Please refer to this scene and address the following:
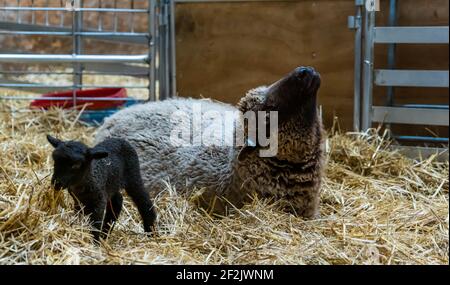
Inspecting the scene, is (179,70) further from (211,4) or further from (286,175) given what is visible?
(286,175)

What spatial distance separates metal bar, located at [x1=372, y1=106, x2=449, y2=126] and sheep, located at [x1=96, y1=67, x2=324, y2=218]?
5.44 ft

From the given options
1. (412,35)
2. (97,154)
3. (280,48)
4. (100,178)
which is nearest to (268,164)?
(100,178)

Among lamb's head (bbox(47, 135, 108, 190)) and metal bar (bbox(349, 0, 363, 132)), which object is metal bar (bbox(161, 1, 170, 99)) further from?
lamb's head (bbox(47, 135, 108, 190))

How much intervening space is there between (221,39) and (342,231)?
3.14m

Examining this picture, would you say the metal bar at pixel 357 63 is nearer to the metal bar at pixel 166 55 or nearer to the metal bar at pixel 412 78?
the metal bar at pixel 412 78

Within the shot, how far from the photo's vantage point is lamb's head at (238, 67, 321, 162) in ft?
13.8

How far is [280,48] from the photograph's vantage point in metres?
6.27

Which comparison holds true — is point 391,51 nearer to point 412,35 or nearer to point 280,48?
point 412,35

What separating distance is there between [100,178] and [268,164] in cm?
119

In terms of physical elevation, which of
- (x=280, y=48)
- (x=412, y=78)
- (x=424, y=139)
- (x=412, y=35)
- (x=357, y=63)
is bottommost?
(x=424, y=139)

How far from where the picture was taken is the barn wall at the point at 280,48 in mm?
6031

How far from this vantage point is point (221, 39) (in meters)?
6.42

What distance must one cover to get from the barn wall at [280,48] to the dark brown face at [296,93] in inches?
75.5
